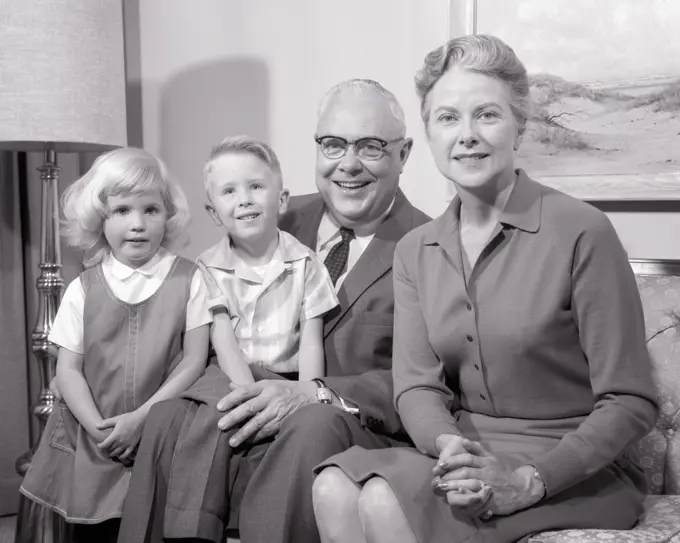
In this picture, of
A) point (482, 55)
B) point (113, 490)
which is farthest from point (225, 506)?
point (482, 55)

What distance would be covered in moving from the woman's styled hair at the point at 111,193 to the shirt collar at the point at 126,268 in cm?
4

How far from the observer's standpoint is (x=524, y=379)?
1.80 m

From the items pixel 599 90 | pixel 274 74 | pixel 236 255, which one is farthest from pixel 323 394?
pixel 274 74

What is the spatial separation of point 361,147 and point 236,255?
1.46ft

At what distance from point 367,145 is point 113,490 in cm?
110

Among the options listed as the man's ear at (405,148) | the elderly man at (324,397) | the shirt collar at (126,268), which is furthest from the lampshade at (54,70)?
the man's ear at (405,148)

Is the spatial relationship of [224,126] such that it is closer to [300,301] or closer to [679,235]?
[300,301]

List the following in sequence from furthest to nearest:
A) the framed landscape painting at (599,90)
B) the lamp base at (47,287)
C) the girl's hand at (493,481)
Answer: the lamp base at (47,287) → the framed landscape painting at (599,90) → the girl's hand at (493,481)

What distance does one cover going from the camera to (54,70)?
2.59m

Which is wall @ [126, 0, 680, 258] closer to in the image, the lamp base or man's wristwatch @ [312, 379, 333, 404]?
the lamp base

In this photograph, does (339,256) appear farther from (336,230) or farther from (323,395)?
(323,395)

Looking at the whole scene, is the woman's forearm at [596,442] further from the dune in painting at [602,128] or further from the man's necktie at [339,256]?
the dune in painting at [602,128]

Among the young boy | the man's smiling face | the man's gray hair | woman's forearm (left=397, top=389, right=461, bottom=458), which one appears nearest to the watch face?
the young boy

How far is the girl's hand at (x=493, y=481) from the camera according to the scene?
1588mm
